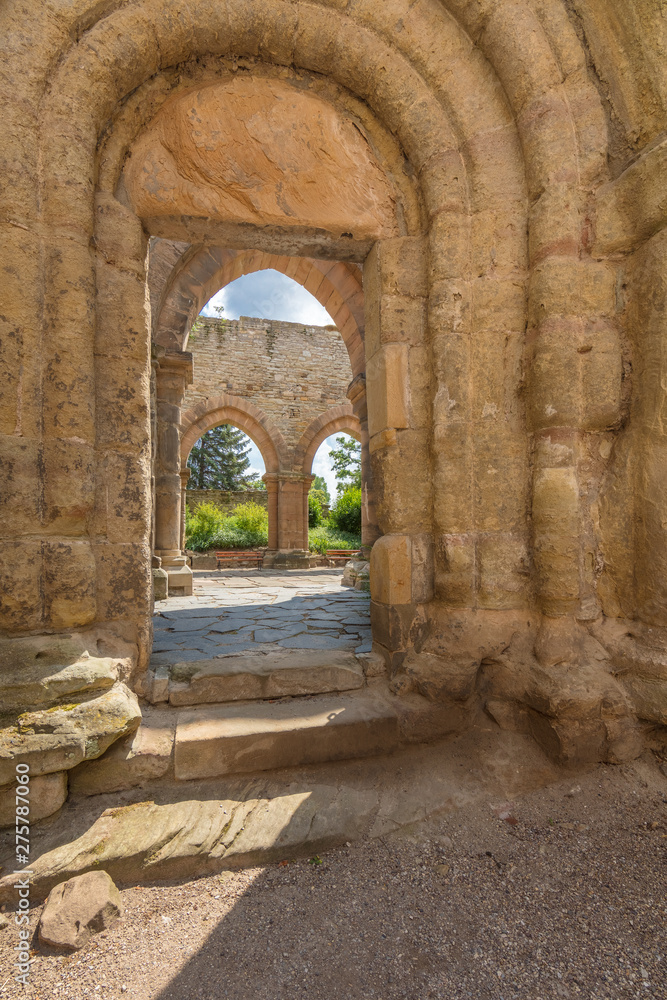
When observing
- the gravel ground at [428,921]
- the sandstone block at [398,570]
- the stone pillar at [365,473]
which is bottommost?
the gravel ground at [428,921]

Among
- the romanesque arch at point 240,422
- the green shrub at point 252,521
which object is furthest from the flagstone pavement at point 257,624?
the green shrub at point 252,521

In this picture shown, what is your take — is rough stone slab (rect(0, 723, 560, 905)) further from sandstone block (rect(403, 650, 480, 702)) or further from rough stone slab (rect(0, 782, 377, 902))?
sandstone block (rect(403, 650, 480, 702))

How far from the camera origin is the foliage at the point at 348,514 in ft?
53.5

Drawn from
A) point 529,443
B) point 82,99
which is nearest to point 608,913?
point 529,443

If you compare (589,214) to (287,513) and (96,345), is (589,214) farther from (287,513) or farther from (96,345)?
(287,513)

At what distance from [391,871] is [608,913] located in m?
0.70

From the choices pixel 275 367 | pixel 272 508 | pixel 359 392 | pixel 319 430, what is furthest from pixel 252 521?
pixel 359 392

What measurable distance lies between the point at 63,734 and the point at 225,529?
43.1 ft

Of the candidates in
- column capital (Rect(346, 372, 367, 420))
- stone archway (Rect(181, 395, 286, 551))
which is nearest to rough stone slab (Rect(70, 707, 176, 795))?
column capital (Rect(346, 372, 367, 420))

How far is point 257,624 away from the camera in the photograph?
11.6 ft

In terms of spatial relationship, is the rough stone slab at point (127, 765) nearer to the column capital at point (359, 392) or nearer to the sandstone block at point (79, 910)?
the sandstone block at point (79, 910)

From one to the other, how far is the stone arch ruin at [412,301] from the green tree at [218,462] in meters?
26.4

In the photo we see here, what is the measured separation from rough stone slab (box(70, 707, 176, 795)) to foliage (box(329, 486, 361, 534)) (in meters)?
14.2

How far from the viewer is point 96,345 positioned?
83.7 inches
